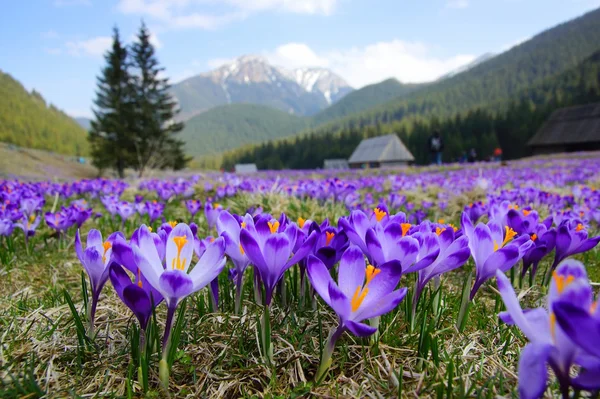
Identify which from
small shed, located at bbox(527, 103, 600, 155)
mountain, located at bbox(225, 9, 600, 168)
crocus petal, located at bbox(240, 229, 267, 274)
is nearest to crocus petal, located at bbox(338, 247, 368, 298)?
crocus petal, located at bbox(240, 229, 267, 274)

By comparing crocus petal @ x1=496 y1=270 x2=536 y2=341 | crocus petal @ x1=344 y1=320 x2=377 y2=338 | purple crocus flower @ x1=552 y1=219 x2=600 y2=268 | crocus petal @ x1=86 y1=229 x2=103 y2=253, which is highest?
crocus petal @ x1=86 y1=229 x2=103 y2=253

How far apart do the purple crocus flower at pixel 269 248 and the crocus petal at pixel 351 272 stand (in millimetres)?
154

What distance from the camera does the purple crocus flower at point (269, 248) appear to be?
1.20 metres

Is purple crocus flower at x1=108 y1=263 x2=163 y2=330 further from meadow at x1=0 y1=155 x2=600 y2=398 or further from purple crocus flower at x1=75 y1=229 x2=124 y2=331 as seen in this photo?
purple crocus flower at x1=75 y1=229 x2=124 y2=331

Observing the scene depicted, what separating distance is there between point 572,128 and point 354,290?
61.0 metres

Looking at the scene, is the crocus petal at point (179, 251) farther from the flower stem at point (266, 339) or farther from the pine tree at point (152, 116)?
the pine tree at point (152, 116)

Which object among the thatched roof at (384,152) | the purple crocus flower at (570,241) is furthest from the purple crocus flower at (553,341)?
the thatched roof at (384,152)

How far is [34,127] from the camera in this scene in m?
92.1

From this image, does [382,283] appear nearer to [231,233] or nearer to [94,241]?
[231,233]

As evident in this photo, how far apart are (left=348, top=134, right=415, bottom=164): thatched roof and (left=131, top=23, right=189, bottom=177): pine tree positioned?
25.2 meters

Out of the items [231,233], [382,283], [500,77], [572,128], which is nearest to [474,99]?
[500,77]

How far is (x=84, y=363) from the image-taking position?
4.32ft

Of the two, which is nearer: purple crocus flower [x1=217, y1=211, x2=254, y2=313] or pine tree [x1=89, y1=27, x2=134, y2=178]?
purple crocus flower [x1=217, y1=211, x2=254, y2=313]

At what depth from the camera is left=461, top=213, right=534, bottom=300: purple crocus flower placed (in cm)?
135
